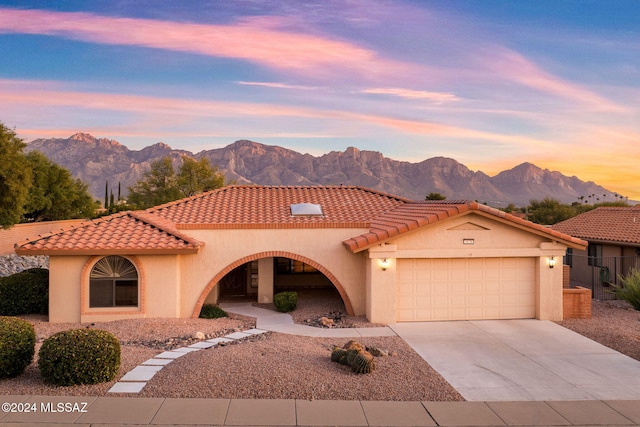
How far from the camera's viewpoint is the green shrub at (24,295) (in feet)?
55.1

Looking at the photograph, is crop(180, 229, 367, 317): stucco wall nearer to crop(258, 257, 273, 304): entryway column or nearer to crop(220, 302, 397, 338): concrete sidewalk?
crop(220, 302, 397, 338): concrete sidewalk

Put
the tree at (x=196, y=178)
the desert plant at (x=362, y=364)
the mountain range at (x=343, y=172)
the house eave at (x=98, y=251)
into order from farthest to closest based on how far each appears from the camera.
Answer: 1. the mountain range at (x=343, y=172)
2. the tree at (x=196, y=178)
3. the house eave at (x=98, y=251)
4. the desert plant at (x=362, y=364)

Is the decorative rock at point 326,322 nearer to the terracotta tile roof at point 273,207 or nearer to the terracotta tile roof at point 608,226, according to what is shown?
the terracotta tile roof at point 273,207

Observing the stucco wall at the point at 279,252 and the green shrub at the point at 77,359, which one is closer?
A: the green shrub at the point at 77,359

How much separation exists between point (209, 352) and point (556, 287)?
462 inches

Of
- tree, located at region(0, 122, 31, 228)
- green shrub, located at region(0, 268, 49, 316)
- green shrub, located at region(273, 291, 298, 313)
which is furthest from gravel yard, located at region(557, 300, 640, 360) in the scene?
tree, located at region(0, 122, 31, 228)

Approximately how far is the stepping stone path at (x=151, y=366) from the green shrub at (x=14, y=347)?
1981mm

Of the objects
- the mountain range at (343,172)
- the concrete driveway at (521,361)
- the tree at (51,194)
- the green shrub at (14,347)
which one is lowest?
the concrete driveway at (521,361)

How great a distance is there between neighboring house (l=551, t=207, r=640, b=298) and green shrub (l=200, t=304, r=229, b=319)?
653 inches

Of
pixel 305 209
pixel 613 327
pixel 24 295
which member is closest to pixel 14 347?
pixel 24 295

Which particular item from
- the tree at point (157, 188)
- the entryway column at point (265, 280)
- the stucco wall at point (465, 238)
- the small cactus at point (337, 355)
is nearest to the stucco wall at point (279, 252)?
the stucco wall at point (465, 238)

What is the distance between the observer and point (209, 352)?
11719 millimetres

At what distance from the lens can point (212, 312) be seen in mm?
18031

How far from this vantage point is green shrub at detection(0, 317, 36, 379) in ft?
31.8
